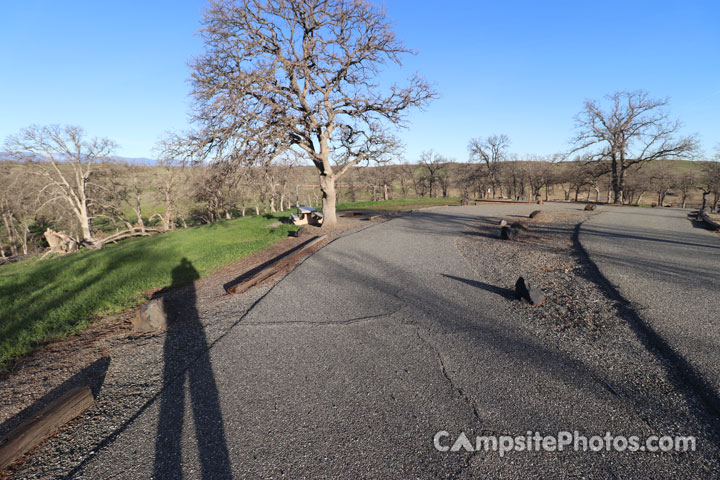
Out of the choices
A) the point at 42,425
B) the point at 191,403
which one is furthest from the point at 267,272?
the point at 42,425

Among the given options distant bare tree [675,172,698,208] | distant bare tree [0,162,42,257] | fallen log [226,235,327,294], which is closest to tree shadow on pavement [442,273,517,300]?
fallen log [226,235,327,294]

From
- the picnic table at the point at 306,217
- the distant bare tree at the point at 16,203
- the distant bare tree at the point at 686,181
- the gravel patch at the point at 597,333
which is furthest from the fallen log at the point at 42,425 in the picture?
the distant bare tree at the point at 686,181

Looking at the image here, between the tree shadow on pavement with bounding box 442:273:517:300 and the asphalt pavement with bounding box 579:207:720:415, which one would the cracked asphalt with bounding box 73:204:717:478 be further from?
the asphalt pavement with bounding box 579:207:720:415

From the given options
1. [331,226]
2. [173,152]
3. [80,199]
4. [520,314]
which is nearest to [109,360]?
[520,314]

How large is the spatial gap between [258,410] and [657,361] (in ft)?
14.6

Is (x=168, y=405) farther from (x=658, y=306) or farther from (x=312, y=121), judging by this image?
(x=312, y=121)

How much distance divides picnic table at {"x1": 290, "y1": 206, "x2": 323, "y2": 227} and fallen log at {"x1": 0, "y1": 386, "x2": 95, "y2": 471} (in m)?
12.4

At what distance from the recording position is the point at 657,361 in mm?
3230

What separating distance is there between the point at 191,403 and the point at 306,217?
13.0 m

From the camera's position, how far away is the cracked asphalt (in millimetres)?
2107

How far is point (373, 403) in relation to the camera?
274cm

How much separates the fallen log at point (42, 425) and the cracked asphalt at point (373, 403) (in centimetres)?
59

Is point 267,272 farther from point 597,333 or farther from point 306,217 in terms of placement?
point 306,217

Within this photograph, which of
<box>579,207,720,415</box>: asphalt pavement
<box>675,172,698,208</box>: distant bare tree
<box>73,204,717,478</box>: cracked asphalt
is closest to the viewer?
<box>73,204,717,478</box>: cracked asphalt
